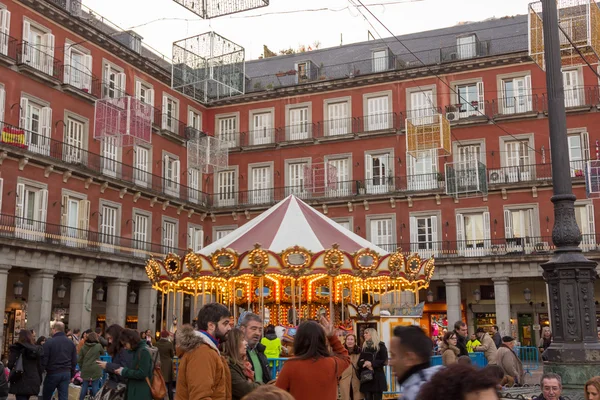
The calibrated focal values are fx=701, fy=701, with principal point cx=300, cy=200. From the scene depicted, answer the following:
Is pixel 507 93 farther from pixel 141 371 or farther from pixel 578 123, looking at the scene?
pixel 141 371

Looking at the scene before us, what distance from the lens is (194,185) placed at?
34.3 metres

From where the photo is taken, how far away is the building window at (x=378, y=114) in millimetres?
32625

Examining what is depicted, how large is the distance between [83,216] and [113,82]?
6.10 metres

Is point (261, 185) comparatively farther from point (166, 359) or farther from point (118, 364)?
point (118, 364)

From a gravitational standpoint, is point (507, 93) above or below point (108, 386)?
above

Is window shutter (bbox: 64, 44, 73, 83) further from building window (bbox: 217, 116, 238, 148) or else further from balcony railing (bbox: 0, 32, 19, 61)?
building window (bbox: 217, 116, 238, 148)

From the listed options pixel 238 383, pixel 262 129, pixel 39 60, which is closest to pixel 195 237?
pixel 262 129

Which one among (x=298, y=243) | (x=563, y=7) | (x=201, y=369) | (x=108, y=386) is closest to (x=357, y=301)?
(x=298, y=243)

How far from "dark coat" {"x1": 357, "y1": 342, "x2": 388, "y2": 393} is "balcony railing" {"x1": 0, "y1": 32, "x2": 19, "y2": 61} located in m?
18.5

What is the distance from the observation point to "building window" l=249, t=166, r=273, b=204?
3419 cm

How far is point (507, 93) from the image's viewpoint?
1217 inches

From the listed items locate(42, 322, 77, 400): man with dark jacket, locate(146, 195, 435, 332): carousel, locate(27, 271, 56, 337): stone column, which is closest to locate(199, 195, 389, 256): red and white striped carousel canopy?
locate(146, 195, 435, 332): carousel

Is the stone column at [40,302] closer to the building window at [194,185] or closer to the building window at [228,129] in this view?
the building window at [194,185]

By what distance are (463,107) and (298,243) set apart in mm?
16771
